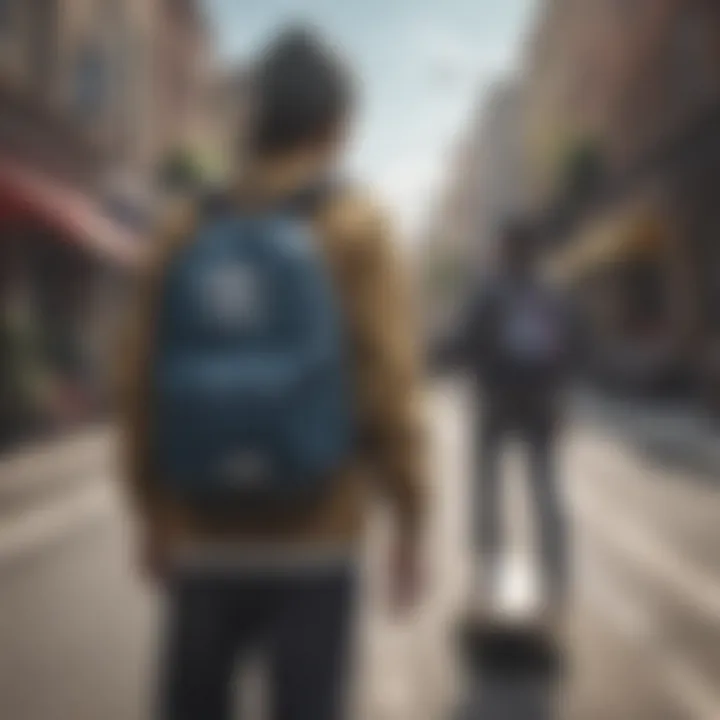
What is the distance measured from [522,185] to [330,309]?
303 ft

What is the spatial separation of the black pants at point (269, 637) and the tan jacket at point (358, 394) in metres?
0.08

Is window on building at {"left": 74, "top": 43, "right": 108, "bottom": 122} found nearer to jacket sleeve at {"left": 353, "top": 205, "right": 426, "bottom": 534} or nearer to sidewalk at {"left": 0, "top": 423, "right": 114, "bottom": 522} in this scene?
sidewalk at {"left": 0, "top": 423, "right": 114, "bottom": 522}

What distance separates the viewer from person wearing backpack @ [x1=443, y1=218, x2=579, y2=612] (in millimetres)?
6668

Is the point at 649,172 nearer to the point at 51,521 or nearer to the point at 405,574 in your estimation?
the point at 51,521

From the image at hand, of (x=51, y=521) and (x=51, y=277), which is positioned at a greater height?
(x=51, y=277)

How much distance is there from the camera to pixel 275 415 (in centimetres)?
223

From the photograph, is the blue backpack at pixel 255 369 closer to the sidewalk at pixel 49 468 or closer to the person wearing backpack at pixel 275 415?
the person wearing backpack at pixel 275 415

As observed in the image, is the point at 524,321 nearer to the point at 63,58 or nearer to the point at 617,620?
the point at 617,620

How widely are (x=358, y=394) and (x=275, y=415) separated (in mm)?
151

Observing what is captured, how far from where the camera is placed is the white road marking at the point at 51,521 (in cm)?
914

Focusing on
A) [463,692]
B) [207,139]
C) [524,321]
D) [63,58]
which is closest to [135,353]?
[463,692]

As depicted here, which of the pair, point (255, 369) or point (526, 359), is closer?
point (255, 369)

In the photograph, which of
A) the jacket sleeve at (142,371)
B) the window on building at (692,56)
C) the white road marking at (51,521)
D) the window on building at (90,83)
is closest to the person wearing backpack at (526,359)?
the white road marking at (51,521)

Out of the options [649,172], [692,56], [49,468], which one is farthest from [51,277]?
[692,56]
